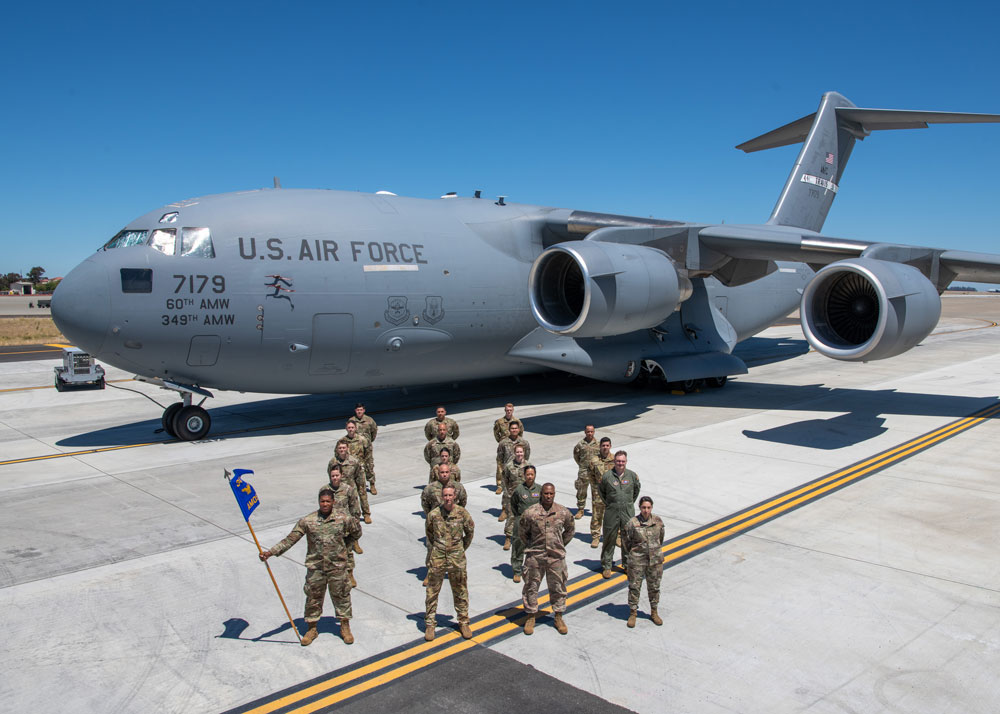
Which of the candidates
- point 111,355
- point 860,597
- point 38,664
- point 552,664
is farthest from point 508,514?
point 111,355

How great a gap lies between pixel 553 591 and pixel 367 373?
7.80 m

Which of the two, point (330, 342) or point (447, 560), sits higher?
point (330, 342)

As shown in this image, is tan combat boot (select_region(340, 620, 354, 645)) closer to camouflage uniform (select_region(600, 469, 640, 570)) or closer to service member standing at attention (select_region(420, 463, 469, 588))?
service member standing at attention (select_region(420, 463, 469, 588))

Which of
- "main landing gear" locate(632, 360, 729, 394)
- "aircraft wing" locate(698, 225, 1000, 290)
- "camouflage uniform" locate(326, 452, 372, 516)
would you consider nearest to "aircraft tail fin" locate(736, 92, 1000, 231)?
"aircraft wing" locate(698, 225, 1000, 290)

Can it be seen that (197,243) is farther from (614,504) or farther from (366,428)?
(614,504)

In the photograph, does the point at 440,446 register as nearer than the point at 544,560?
No

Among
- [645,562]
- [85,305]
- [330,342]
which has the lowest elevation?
[645,562]

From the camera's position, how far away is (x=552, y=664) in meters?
5.00

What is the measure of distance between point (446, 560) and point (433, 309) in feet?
26.1

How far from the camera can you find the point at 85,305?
10609 mm

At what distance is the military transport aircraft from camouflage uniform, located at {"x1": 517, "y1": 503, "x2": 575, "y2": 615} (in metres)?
6.58

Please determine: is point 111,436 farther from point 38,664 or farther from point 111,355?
point 38,664

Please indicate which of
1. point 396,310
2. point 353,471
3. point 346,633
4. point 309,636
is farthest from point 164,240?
point 346,633

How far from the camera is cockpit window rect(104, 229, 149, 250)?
1114 cm
